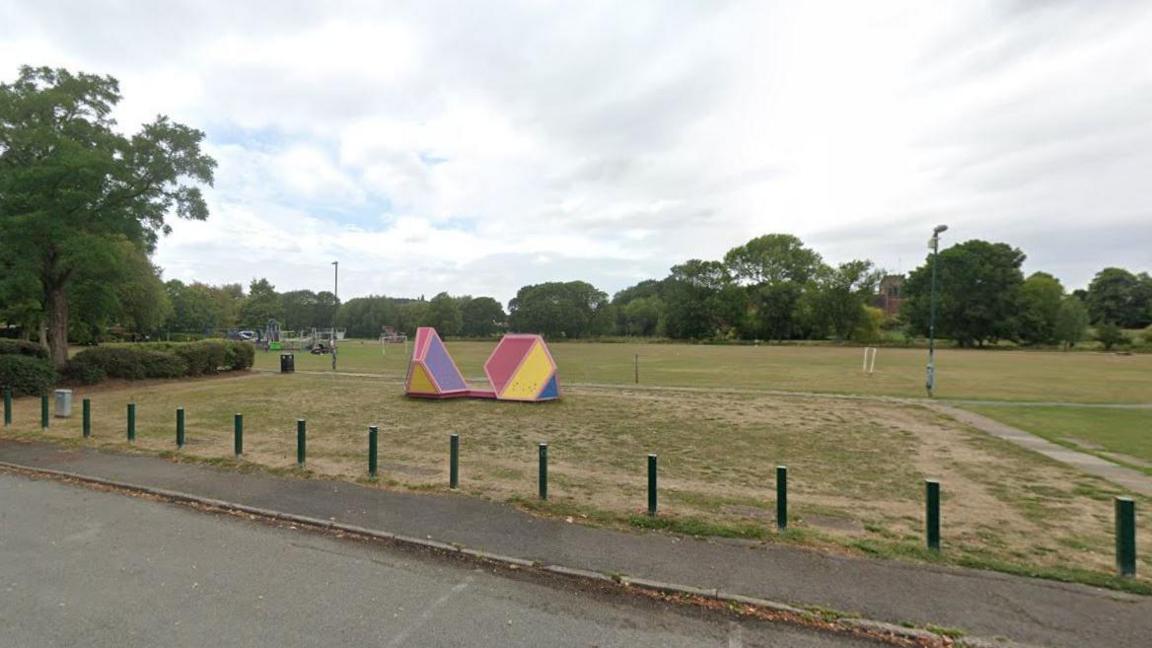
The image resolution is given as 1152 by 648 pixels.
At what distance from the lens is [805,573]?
5.02 m

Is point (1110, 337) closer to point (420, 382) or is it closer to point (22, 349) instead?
point (420, 382)

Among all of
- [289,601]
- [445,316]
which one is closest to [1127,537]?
[289,601]

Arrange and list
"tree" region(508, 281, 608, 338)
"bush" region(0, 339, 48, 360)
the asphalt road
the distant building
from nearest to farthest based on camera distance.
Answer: the asphalt road, "bush" region(0, 339, 48, 360), "tree" region(508, 281, 608, 338), the distant building

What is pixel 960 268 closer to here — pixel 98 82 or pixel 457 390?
pixel 457 390

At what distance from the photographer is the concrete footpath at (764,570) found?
13.9 ft

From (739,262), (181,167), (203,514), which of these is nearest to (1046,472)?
(203,514)

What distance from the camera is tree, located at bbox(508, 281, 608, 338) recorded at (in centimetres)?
11730

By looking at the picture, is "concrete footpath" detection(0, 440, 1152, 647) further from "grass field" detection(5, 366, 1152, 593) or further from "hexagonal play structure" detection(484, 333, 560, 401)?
"hexagonal play structure" detection(484, 333, 560, 401)

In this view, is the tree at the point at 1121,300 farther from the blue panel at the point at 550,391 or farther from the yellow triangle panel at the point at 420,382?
the yellow triangle panel at the point at 420,382

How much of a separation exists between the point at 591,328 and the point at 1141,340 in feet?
278

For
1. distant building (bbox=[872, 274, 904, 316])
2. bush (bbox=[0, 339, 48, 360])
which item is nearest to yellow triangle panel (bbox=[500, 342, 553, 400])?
bush (bbox=[0, 339, 48, 360])

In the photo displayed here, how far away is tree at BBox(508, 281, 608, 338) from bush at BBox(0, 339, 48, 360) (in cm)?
9479

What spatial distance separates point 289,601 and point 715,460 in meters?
7.32

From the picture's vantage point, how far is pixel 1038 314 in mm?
78375
